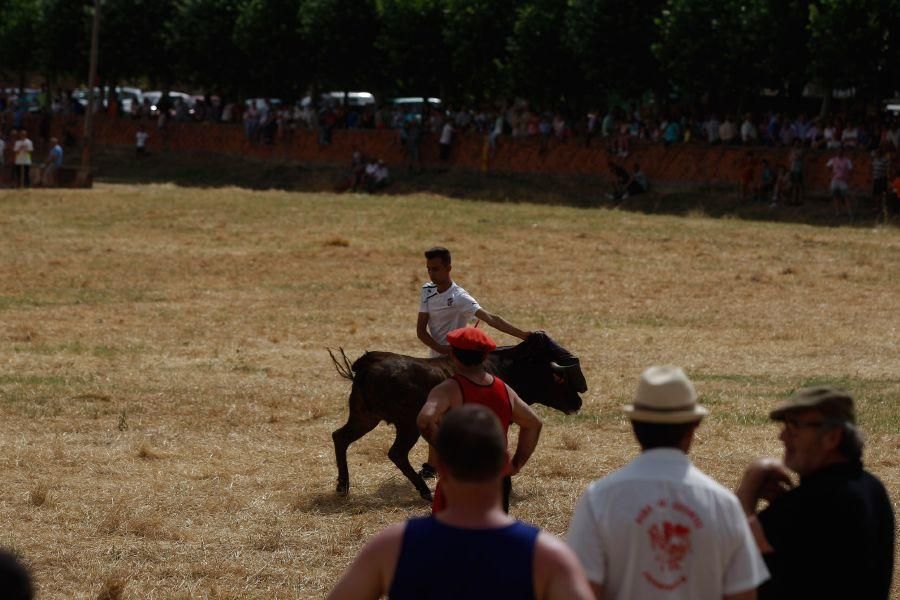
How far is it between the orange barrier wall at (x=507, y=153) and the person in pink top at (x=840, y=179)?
107cm

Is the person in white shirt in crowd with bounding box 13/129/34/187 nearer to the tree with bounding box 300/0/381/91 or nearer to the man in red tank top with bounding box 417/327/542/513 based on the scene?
the tree with bounding box 300/0/381/91

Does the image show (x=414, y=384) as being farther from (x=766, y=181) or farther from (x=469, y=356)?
(x=766, y=181)

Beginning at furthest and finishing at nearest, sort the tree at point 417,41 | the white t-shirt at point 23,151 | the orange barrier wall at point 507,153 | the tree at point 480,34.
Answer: the tree at point 417,41 < the tree at point 480,34 < the white t-shirt at point 23,151 < the orange barrier wall at point 507,153

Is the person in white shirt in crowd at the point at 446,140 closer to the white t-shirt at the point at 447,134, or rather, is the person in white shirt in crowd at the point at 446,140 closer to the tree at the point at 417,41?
the white t-shirt at the point at 447,134

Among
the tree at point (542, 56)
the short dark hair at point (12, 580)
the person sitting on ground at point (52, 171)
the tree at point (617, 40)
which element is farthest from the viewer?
the tree at point (542, 56)

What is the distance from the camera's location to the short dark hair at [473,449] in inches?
157

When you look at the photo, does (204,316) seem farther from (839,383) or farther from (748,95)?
(748,95)

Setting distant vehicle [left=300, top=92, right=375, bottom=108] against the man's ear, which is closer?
the man's ear

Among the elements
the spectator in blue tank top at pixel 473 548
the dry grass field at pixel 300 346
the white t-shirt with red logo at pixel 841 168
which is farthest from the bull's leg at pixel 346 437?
the white t-shirt with red logo at pixel 841 168

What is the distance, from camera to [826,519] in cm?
455

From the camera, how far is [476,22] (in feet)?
155

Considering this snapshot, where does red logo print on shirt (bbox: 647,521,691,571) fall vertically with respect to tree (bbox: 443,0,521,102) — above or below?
below

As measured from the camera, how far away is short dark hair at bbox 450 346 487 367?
24.0 feet

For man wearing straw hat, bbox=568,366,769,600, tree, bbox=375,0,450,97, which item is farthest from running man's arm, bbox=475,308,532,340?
tree, bbox=375,0,450,97
